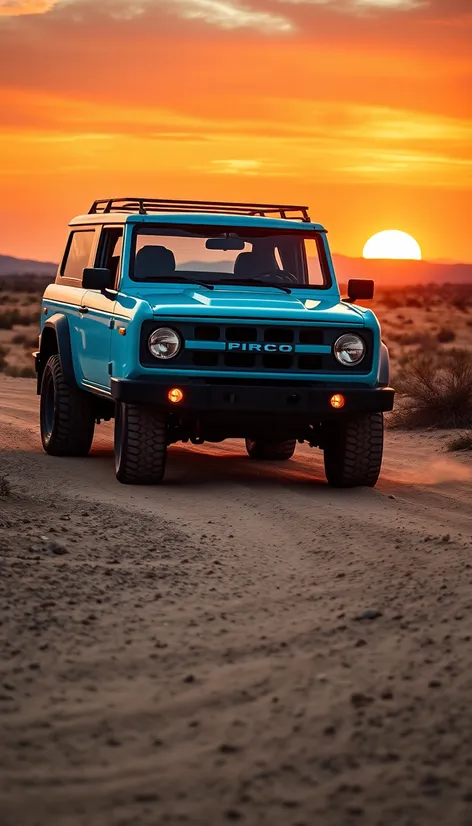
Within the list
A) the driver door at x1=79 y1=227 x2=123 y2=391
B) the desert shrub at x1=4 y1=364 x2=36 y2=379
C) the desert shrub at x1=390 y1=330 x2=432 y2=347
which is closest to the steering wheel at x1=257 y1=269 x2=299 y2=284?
the driver door at x1=79 y1=227 x2=123 y2=391

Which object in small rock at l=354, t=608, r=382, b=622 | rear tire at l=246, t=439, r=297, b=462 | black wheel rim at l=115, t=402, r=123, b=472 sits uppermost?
black wheel rim at l=115, t=402, r=123, b=472

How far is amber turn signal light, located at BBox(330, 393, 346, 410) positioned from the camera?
959 centimetres

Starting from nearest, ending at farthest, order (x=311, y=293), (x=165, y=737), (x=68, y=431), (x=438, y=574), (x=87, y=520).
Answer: (x=165, y=737)
(x=438, y=574)
(x=87, y=520)
(x=311, y=293)
(x=68, y=431)

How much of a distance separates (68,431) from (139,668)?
658 cm

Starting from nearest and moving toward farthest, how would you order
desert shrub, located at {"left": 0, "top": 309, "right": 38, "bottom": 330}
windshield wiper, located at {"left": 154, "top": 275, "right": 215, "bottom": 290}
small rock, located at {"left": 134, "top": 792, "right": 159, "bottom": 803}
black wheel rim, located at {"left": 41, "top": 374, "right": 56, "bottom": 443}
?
small rock, located at {"left": 134, "top": 792, "right": 159, "bottom": 803} < windshield wiper, located at {"left": 154, "top": 275, "right": 215, "bottom": 290} < black wheel rim, located at {"left": 41, "top": 374, "right": 56, "bottom": 443} < desert shrub, located at {"left": 0, "top": 309, "right": 38, "bottom": 330}

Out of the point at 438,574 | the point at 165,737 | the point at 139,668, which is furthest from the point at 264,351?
the point at 165,737

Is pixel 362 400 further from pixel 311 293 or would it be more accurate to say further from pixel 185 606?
pixel 185 606

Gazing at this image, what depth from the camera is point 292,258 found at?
1114 centimetres

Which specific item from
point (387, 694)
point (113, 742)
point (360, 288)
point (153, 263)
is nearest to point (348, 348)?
point (360, 288)

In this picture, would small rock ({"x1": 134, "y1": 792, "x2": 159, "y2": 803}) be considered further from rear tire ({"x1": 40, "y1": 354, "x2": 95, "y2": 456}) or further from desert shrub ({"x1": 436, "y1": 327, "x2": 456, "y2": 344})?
desert shrub ({"x1": 436, "y1": 327, "x2": 456, "y2": 344})

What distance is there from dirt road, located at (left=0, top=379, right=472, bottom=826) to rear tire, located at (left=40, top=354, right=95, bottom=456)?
2.54 metres

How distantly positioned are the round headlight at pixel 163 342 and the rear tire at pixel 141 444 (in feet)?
1.41

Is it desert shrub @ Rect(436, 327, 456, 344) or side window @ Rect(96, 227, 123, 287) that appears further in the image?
desert shrub @ Rect(436, 327, 456, 344)

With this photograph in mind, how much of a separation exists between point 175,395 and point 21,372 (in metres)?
16.3
